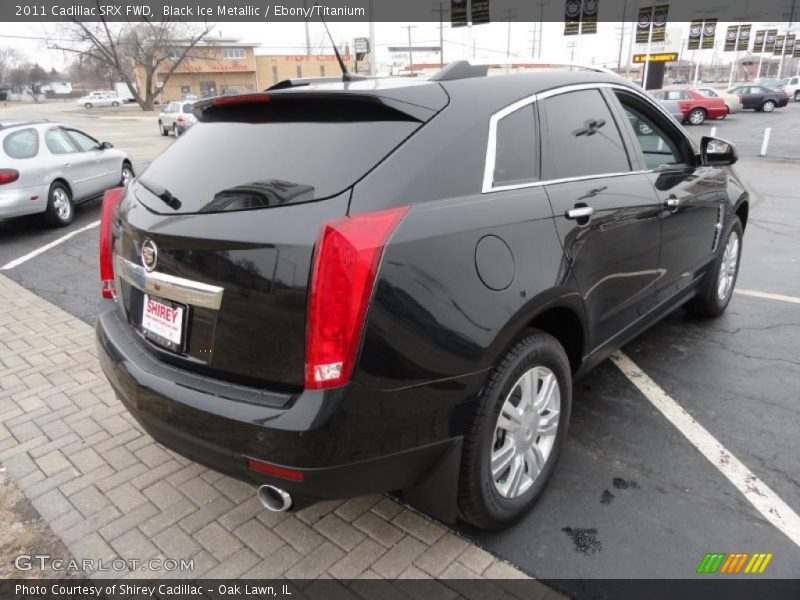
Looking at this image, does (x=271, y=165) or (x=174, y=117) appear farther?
(x=174, y=117)

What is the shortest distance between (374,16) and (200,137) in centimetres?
2018

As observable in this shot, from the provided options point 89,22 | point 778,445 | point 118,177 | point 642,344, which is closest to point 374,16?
point 118,177

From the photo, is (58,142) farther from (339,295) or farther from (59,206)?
(339,295)

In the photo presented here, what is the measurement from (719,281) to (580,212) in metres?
2.52

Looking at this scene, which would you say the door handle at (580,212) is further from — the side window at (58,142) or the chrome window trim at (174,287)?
the side window at (58,142)

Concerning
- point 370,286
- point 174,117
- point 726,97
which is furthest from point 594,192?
point 726,97

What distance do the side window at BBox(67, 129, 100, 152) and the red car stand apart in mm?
26748

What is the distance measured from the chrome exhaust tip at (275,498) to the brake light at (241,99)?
151cm

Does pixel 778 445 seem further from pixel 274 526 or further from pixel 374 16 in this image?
pixel 374 16

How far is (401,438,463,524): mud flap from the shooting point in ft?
6.97

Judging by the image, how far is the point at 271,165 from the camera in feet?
7.13

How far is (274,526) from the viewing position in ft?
8.41

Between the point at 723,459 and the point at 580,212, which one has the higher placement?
the point at 580,212

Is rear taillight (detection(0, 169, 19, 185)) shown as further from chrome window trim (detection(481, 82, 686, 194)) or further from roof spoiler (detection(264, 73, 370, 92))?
chrome window trim (detection(481, 82, 686, 194))
